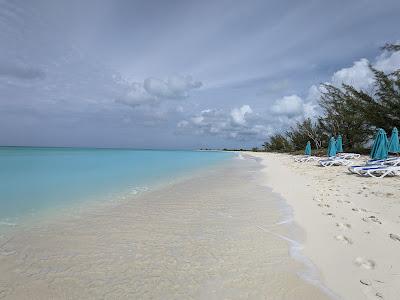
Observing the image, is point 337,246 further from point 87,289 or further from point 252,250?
point 87,289

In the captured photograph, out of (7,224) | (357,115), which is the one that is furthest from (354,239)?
(357,115)

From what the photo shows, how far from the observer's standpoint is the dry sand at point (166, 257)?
2602 millimetres

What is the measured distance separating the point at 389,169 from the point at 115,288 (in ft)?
34.0

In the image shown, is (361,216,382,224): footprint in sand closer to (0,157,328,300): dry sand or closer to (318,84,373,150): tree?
(0,157,328,300): dry sand

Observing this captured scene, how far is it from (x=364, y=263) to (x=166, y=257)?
7.43ft

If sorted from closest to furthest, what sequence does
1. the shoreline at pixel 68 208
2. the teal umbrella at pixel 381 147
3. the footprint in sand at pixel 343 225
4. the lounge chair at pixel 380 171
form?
1. the footprint in sand at pixel 343 225
2. the shoreline at pixel 68 208
3. the lounge chair at pixel 380 171
4. the teal umbrella at pixel 381 147

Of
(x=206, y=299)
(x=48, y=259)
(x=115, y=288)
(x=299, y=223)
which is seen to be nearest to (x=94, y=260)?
(x=48, y=259)

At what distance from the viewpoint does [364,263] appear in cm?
302

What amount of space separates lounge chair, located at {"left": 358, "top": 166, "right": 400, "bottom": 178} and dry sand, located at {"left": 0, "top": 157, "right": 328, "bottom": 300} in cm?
589

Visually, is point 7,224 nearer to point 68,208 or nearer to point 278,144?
point 68,208

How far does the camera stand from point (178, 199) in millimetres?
7094

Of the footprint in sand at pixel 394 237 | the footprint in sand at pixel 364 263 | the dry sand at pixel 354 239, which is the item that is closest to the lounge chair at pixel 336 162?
the dry sand at pixel 354 239

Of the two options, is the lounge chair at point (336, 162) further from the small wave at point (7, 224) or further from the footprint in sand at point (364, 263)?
the small wave at point (7, 224)

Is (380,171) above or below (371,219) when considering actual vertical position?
above
